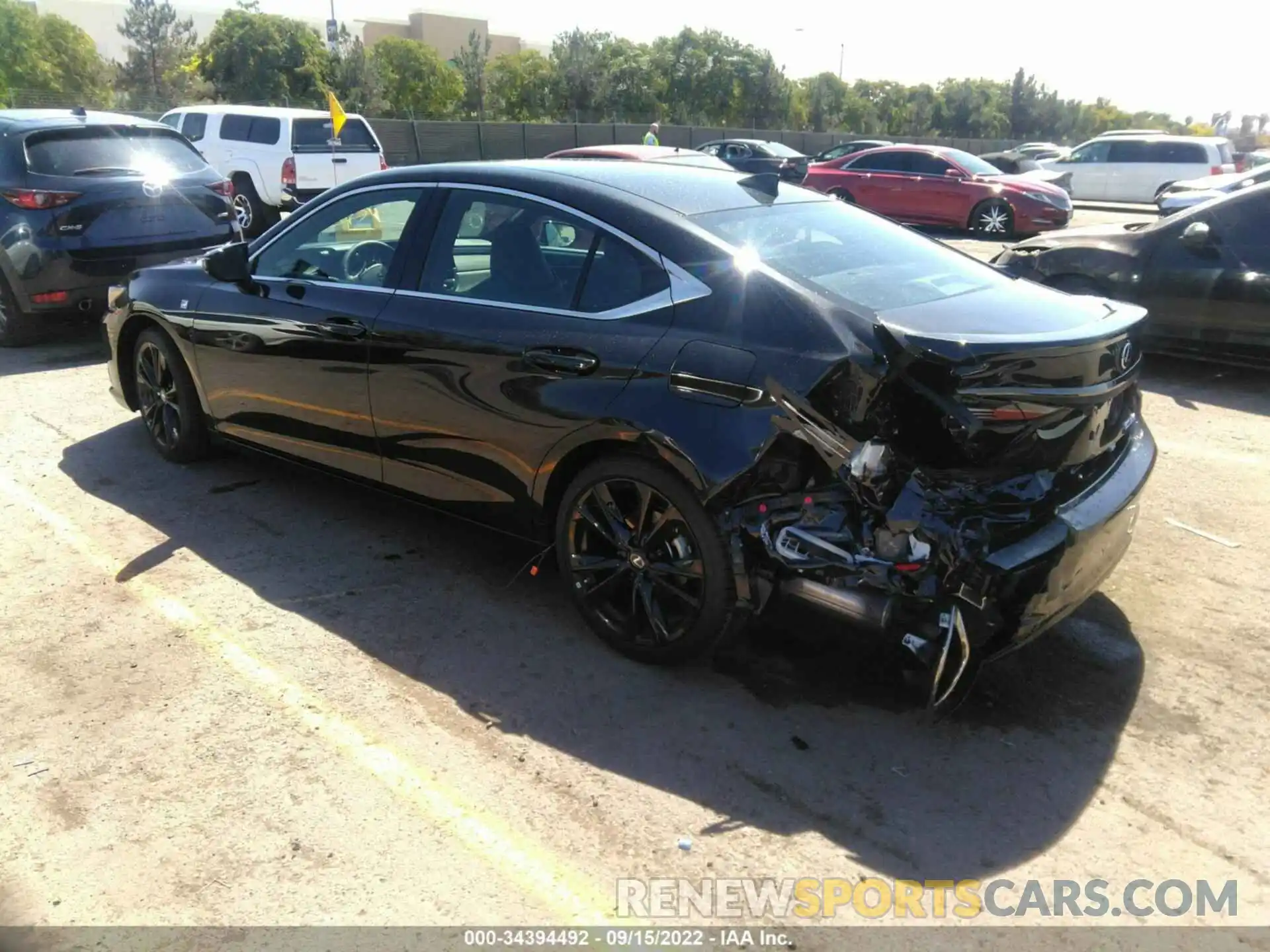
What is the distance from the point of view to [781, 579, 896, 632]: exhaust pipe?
3.08 meters

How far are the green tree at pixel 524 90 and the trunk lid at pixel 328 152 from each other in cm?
3278

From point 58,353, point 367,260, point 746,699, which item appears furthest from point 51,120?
point 746,699

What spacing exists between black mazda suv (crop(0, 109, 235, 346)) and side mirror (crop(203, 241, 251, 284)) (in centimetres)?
383

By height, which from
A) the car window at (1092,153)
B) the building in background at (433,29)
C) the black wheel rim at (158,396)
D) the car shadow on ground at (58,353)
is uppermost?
the building in background at (433,29)

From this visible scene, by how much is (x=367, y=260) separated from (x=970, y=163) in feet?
52.1

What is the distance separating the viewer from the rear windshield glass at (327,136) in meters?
15.9

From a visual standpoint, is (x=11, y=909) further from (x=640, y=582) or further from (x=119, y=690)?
(x=640, y=582)

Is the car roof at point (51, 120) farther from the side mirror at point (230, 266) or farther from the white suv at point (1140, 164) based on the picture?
the white suv at point (1140, 164)

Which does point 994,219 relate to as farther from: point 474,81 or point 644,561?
point 474,81

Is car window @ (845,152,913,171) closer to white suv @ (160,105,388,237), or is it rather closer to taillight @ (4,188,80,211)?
white suv @ (160,105,388,237)

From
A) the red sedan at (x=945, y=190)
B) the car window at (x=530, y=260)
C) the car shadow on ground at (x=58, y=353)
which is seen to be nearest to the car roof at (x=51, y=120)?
the car shadow on ground at (x=58, y=353)

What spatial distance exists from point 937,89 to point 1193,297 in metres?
64.4

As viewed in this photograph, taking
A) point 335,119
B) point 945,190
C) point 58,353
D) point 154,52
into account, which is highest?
point 154,52

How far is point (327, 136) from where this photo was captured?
16141mm
